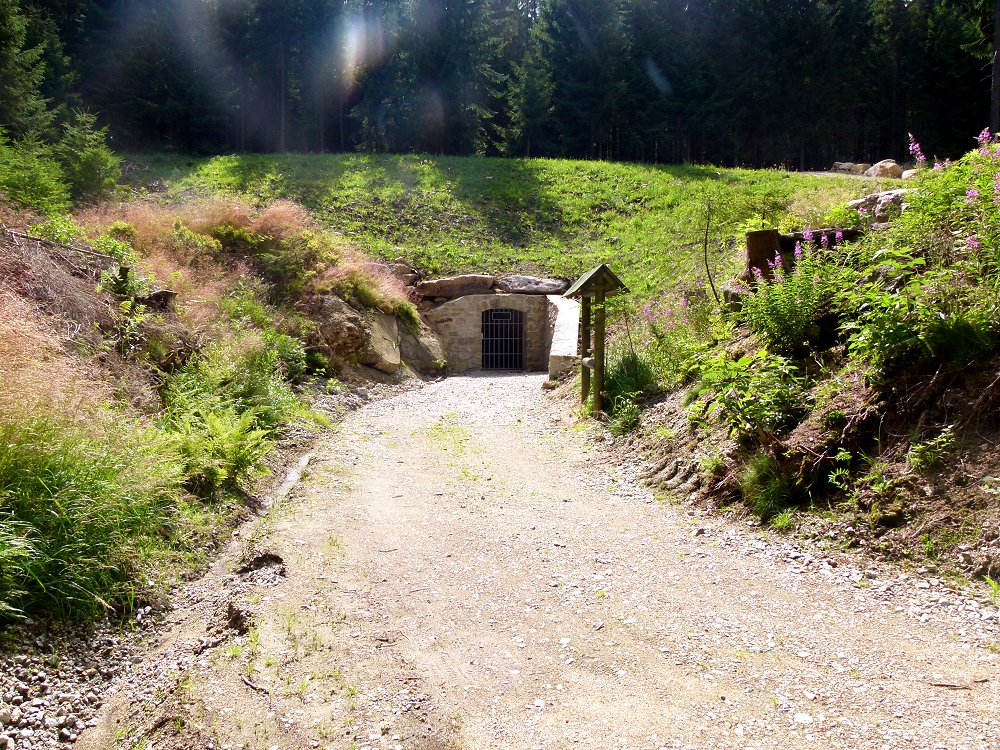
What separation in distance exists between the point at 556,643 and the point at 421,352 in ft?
36.0

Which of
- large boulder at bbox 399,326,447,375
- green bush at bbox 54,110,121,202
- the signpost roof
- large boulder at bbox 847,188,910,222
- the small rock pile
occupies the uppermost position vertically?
green bush at bbox 54,110,121,202

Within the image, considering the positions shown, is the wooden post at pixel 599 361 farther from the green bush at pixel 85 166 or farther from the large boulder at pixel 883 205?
the green bush at pixel 85 166

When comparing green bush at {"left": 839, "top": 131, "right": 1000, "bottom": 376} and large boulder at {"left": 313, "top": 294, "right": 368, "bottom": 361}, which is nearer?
green bush at {"left": 839, "top": 131, "right": 1000, "bottom": 376}

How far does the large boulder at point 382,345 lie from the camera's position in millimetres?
12406

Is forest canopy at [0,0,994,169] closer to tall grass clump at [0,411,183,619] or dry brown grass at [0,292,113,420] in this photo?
dry brown grass at [0,292,113,420]

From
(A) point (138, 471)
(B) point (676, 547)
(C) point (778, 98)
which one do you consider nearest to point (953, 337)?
(B) point (676, 547)

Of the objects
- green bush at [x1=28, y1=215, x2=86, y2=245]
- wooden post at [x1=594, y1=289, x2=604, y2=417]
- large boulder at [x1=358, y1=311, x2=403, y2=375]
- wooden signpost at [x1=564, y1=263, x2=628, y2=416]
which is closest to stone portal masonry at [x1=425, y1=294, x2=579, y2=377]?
large boulder at [x1=358, y1=311, x2=403, y2=375]

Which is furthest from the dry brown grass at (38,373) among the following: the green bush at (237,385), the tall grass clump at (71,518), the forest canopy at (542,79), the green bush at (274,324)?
the forest canopy at (542,79)

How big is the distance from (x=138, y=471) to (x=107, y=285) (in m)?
3.86

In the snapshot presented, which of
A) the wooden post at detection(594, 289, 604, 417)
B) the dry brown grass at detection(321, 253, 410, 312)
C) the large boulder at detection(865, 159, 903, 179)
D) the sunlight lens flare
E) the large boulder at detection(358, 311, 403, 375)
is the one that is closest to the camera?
the wooden post at detection(594, 289, 604, 417)

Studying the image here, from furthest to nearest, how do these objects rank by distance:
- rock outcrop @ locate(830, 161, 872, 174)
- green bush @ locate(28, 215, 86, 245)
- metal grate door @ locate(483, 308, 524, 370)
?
rock outcrop @ locate(830, 161, 872, 174), metal grate door @ locate(483, 308, 524, 370), green bush @ locate(28, 215, 86, 245)

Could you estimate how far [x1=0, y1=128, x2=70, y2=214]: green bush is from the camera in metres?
9.22

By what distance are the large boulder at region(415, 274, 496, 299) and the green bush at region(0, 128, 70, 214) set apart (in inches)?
295

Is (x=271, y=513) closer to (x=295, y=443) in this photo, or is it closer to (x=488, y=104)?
(x=295, y=443)
